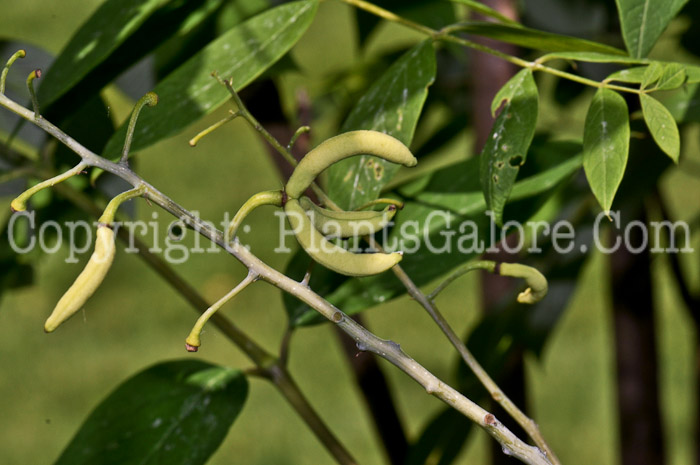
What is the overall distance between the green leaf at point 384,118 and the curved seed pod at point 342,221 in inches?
2.7

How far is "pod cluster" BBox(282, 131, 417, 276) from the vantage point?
0.91 ft

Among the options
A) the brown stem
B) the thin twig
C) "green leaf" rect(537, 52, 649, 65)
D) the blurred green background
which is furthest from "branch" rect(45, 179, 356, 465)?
the blurred green background

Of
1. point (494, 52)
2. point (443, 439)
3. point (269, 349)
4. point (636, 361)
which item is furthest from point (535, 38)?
point (269, 349)

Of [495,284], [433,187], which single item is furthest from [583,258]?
[433,187]

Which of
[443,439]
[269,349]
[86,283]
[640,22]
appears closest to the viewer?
[86,283]

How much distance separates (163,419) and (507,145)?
238 millimetres

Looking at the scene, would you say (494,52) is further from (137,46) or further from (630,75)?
(137,46)

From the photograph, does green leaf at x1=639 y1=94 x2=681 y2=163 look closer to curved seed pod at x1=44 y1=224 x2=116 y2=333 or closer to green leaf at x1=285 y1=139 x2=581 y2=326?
green leaf at x1=285 y1=139 x2=581 y2=326

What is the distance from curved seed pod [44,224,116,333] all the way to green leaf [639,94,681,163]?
0.22 meters

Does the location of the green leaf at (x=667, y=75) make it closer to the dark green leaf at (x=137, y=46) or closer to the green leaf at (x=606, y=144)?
the green leaf at (x=606, y=144)

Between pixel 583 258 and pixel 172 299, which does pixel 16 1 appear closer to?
pixel 172 299

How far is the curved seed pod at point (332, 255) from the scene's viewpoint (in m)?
0.28

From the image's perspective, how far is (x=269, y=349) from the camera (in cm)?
154

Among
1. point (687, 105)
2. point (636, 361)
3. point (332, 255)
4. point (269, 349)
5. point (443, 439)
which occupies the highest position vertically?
point (332, 255)
